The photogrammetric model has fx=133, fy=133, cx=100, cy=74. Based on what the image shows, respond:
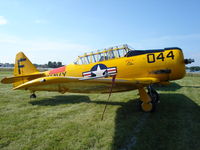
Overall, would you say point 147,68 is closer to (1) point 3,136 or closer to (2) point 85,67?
(2) point 85,67

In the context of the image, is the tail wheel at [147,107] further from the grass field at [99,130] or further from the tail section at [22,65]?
the tail section at [22,65]

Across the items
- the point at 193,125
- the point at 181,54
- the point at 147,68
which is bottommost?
the point at 193,125

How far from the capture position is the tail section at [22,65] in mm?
7967

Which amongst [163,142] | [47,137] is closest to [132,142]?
[163,142]

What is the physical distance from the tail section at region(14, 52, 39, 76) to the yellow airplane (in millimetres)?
2143

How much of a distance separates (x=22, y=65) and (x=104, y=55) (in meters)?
5.37

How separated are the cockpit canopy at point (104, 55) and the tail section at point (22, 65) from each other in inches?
143

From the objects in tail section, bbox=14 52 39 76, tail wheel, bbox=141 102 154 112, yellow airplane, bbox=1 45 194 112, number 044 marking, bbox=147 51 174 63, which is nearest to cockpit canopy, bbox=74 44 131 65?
yellow airplane, bbox=1 45 194 112

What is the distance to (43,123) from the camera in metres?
3.87

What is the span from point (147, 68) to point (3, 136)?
14.9 feet

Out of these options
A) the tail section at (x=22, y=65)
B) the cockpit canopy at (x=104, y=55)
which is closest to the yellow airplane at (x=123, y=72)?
the cockpit canopy at (x=104, y=55)

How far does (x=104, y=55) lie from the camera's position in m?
5.62

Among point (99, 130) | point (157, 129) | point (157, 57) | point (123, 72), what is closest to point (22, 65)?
point (123, 72)

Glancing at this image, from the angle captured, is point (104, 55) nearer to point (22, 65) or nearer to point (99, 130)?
point (99, 130)
